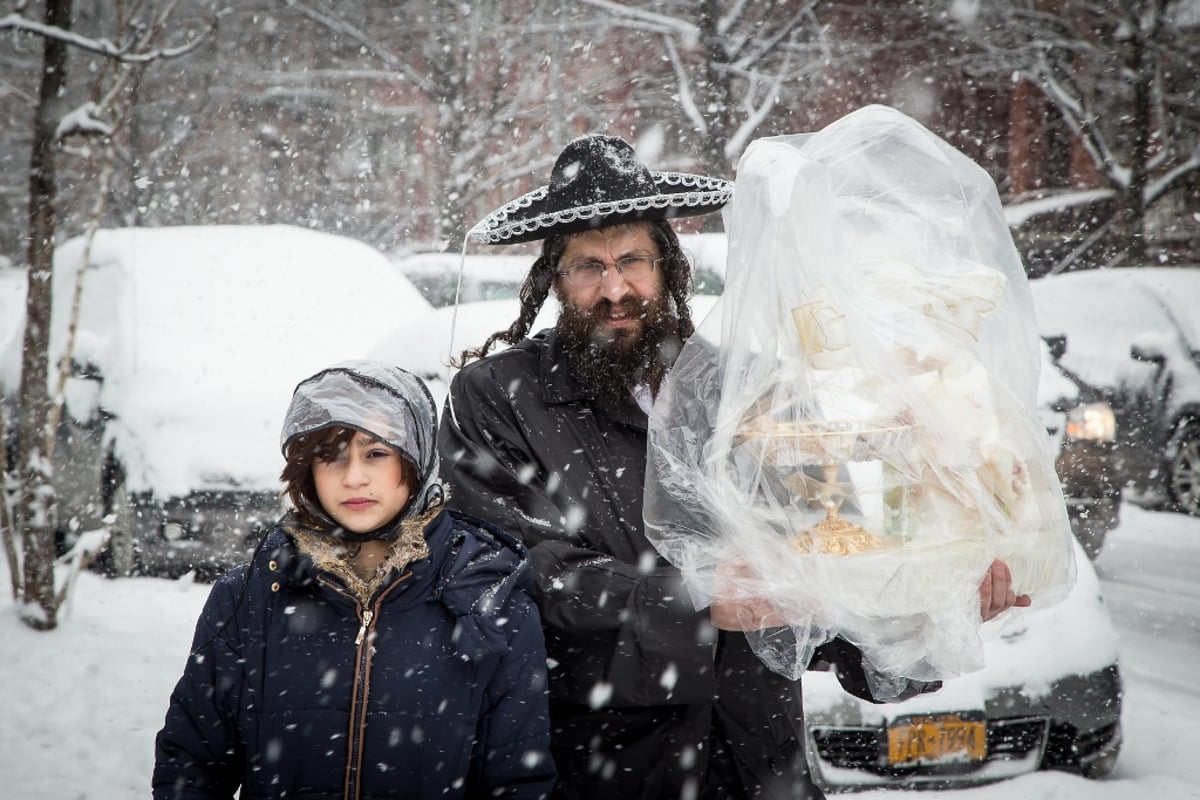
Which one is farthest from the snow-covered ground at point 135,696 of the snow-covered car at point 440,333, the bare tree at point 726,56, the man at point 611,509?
the bare tree at point 726,56

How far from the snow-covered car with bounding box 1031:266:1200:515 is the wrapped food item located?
6911mm

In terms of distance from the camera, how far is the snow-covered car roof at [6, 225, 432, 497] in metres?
5.15

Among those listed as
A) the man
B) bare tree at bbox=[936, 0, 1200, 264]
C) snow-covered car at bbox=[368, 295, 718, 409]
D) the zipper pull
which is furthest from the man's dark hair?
bare tree at bbox=[936, 0, 1200, 264]

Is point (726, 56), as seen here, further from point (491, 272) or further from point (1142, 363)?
point (1142, 363)

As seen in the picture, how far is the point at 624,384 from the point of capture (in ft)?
7.31

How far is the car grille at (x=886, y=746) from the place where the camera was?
333 centimetres

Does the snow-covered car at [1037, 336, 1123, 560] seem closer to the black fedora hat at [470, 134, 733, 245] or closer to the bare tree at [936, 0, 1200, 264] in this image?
the black fedora hat at [470, 134, 733, 245]

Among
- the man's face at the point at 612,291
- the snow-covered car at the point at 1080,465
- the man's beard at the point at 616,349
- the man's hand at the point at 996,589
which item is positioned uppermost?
the man's face at the point at 612,291

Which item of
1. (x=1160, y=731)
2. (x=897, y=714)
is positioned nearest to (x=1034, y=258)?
(x=1160, y=731)

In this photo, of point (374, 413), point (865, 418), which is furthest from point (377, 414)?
point (865, 418)

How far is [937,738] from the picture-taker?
333cm

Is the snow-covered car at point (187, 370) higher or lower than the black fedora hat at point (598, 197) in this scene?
lower

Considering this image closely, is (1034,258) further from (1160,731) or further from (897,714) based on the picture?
(897,714)

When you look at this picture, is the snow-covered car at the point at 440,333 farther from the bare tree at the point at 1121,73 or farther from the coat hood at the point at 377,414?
the bare tree at the point at 1121,73
